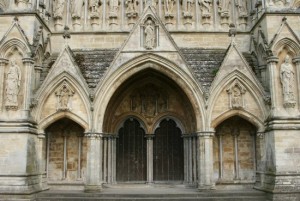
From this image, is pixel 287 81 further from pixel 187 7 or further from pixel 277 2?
pixel 187 7

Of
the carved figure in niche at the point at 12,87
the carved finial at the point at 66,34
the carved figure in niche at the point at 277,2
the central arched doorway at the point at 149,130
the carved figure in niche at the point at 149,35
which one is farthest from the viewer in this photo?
the central arched doorway at the point at 149,130

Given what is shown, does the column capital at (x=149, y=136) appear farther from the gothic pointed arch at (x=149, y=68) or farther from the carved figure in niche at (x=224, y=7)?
the carved figure in niche at (x=224, y=7)

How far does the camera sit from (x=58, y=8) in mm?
16531

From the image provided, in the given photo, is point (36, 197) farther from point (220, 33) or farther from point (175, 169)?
point (220, 33)

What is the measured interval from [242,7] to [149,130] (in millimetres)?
7014

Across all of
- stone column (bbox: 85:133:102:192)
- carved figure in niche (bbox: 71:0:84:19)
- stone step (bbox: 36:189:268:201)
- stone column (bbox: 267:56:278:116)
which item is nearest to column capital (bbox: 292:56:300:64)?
stone column (bbox: 267:56:278:116)

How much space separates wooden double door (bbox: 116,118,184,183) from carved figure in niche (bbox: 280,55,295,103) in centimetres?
484

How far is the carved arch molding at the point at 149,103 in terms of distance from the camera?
16.1m

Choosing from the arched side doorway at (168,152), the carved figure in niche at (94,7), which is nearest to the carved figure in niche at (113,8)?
the carved figure in niche at (94,7)

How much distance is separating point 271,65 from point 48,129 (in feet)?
31.3

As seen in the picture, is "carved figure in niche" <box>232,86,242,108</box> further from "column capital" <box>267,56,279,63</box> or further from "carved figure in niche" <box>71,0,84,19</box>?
"carved figure in niche" <box>71,0,84,19</box>

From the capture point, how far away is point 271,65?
14078 millimetres

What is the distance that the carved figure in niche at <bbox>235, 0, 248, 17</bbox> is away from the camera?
16.4 m

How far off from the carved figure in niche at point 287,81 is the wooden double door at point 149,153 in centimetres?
484
